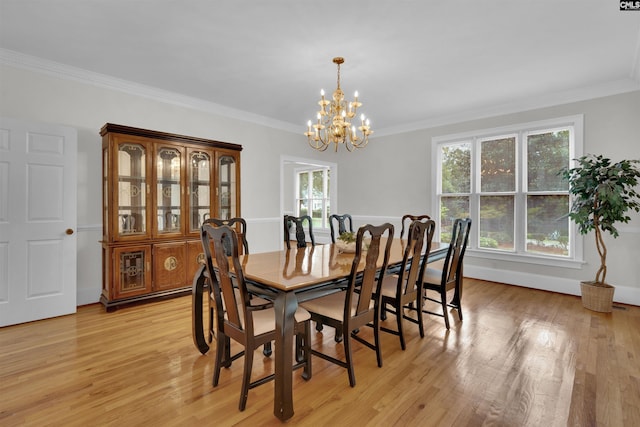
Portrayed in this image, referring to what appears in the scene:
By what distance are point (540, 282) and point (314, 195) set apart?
5.71 meters

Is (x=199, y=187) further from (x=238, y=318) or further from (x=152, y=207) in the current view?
(x=238, y=318)

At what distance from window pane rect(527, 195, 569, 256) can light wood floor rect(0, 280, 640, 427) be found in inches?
52.2

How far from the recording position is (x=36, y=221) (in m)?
3.15

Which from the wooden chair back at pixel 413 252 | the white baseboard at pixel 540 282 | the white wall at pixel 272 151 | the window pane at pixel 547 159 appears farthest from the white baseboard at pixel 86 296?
the window pane at pixel 547 159

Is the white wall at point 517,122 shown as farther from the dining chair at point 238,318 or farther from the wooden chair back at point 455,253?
the dining chair at point 238,318

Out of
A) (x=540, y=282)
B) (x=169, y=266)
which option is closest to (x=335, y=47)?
(x=169, y=266)

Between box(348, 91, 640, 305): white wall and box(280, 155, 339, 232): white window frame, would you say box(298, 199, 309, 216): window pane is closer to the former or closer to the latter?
box(280, 155, 339, 232): white window frame

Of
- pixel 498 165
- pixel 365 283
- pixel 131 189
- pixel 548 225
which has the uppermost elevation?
pixel 498 165

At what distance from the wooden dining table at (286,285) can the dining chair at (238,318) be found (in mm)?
140

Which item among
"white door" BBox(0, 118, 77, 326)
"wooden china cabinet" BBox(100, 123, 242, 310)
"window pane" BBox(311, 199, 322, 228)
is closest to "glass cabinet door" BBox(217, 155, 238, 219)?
"wooden china cabinet" BBox(100, 123, 242, 310)

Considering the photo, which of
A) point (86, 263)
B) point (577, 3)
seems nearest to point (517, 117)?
point (577, 3)

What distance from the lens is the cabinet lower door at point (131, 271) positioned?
3443mm

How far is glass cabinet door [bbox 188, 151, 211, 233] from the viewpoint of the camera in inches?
161

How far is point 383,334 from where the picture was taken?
293cm
